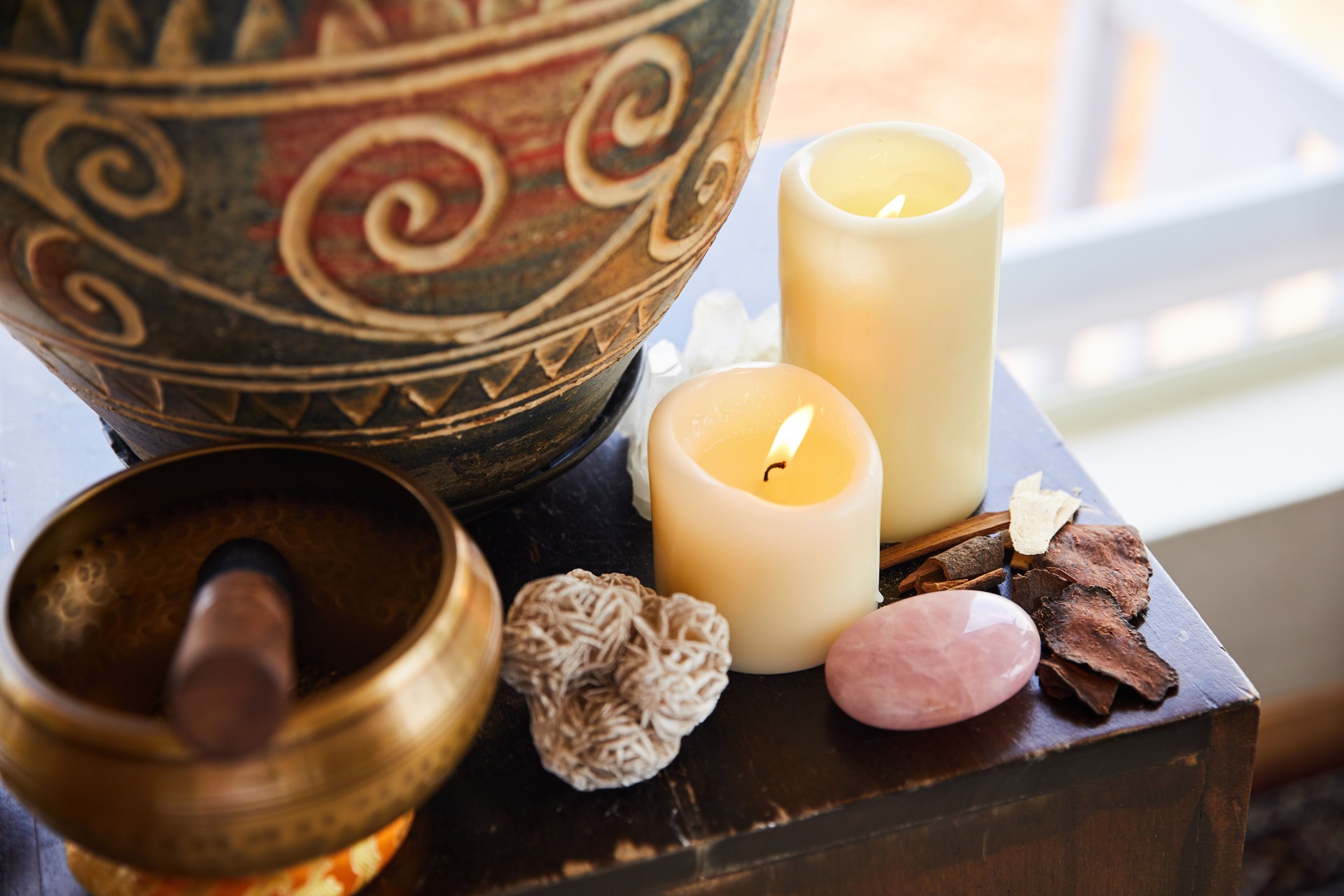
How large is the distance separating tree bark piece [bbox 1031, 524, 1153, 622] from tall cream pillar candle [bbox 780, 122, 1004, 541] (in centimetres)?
4

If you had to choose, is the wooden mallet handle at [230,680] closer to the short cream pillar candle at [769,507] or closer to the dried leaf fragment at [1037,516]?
the short cream pillar candle at [769,507]

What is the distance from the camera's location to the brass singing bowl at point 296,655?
295 millimetres

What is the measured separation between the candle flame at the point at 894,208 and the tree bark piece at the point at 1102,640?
154 millimetres

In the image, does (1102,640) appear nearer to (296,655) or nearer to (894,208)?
(894,208)

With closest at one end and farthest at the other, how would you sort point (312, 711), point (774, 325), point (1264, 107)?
point (312, 711) < point (774, 325) < point (1264, 107)

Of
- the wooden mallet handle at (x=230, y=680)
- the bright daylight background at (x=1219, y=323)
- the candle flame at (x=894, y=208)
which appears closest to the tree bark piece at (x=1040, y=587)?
the candle flame at (x=894, y=208)

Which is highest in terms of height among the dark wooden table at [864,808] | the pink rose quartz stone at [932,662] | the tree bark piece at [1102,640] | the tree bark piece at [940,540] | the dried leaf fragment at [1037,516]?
the pink rose quartz stone at [932,662]

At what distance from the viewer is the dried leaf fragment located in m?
0.47

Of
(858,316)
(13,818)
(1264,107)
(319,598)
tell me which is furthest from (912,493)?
(1264,107)

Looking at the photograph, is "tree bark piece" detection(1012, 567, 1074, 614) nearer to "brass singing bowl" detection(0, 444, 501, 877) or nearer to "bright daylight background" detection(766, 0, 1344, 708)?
"brass singing bowl" detection(0, 444, 501, 877)

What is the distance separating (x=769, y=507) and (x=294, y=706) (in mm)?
161

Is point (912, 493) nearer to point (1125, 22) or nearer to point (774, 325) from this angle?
point (774, 325)

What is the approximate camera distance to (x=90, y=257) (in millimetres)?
329

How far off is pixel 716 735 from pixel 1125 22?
1195 millimetres
